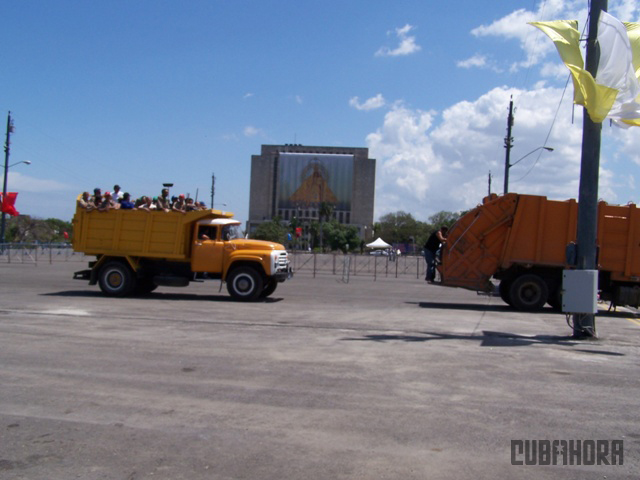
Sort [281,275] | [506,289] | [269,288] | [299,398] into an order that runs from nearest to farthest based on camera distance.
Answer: [299,398] → [281,275] → [506,289] → [269,288]

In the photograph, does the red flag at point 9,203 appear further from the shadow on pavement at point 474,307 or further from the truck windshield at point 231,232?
the shadow on pavement at point 474,307

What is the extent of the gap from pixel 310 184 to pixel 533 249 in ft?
346

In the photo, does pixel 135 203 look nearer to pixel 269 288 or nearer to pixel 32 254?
pixel 269 288

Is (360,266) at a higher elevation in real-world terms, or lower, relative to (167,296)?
higher

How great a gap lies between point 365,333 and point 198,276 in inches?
317

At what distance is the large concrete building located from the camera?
122 m

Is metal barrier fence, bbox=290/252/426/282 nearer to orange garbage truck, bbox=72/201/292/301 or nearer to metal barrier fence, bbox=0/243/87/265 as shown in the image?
metal barrier fence, bbox=0/243/87/265

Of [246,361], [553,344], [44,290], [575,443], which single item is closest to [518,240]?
[553,344]

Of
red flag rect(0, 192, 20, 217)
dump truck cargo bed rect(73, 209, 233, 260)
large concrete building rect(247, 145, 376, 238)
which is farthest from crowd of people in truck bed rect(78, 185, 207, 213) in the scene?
large concrete building rect(247, 145, 376, 238)

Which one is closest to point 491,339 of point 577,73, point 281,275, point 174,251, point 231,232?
point 577,73

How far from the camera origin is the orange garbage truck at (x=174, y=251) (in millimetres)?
17234

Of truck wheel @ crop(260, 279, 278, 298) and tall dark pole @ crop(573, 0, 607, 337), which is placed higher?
tall dark pole @ crop(573, 0, 607, 337)

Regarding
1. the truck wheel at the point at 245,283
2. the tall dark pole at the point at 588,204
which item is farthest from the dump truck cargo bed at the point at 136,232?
the tall dark pole at the point at 588,204

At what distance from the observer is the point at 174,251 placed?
17.6 meters
